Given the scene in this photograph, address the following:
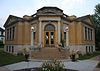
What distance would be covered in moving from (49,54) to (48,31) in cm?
617

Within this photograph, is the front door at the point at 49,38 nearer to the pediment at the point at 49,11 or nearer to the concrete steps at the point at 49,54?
the pediment at the point at 49,11

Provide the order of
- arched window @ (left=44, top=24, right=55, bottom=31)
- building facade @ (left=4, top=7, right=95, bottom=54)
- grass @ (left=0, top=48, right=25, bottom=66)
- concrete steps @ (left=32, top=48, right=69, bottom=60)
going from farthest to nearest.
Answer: arched window @ (left=44, top=24, right=55, bottom=31) → building facade @ (left=4, top=7, right=95, bottom=54) → concrete steps @ (left=32, top=48, right=69, bottom=60) → grass @ (left=0, top=48, right=25, bottom=66)

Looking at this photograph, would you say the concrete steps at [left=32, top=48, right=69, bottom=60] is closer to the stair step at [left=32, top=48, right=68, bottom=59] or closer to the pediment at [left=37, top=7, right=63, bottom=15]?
the stair step at [left=32, top=48, right=68, bottom=59]

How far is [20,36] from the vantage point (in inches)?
1420

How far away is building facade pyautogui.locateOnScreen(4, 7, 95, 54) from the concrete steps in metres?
2.77

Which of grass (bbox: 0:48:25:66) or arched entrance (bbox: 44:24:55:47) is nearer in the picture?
grass (bbox: 0:48:25:66)

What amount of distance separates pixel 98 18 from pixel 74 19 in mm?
19614

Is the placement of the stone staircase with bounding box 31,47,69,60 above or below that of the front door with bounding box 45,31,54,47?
below

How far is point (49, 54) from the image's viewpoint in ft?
93.9

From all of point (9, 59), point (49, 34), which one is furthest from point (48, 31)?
point (9, 59)

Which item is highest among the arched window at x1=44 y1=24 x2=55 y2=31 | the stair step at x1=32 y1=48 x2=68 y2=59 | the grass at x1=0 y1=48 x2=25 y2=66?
the arched window at x1=44 y1=24 x2=55 y2=31

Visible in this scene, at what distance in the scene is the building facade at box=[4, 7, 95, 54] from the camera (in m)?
33.2

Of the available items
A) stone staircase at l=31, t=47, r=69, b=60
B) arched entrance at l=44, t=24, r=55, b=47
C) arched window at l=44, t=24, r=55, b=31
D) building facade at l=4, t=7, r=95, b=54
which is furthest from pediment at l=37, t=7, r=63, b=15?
stone staircase at l=31, t=47, r=69, b=60

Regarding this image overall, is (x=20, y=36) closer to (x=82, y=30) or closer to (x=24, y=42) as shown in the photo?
(x=24, y=42)
